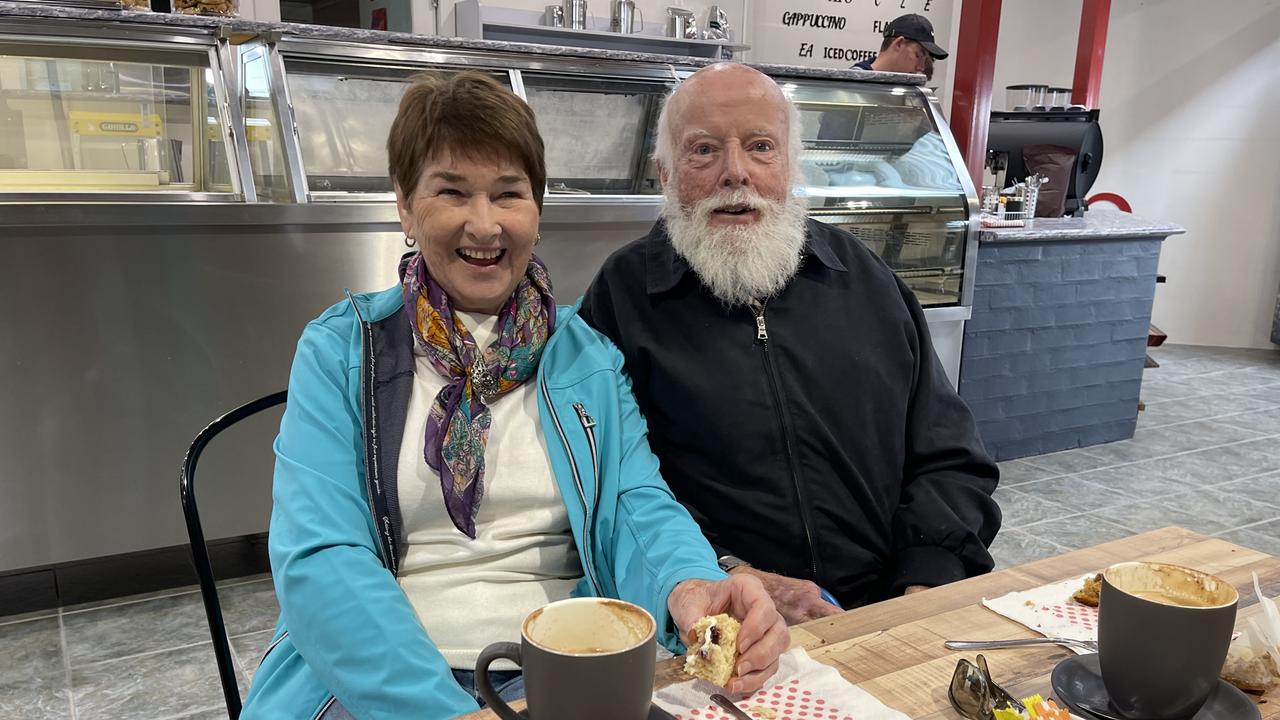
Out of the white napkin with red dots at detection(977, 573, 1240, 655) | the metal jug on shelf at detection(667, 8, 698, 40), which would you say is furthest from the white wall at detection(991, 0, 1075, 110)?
the white napkin with red dots at detection(977, 573, 1240, 655)

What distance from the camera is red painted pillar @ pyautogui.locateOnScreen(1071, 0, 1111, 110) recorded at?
695 centimetres

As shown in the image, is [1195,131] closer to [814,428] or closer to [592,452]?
[814,428]

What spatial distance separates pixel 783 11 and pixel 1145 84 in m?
3.27

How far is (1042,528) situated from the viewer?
3822mm

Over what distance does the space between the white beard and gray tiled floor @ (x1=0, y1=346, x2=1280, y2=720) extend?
5.70 ft

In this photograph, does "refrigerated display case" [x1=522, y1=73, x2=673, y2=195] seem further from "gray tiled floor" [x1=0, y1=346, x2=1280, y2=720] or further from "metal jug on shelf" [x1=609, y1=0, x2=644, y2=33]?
"metal jug on shelf" [x1=609, y1=0, x2=644, y2=33]

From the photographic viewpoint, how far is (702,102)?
179 centimetres

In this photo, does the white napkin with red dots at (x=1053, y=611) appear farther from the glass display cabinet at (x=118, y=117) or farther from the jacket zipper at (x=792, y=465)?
the glass display cabinet at (x=118, y=117)

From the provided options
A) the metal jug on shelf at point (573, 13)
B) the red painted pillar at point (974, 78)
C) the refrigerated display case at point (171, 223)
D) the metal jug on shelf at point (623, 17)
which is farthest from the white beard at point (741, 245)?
the metal jug on shelf at point (623, 17)

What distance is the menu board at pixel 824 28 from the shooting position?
7.84m

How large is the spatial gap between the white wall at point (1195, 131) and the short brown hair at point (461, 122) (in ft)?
26.3

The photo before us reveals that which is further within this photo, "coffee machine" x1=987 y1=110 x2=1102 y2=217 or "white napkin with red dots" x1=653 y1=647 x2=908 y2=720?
"coffee machine" x1=987 y1=110 x2=1102 y2=217

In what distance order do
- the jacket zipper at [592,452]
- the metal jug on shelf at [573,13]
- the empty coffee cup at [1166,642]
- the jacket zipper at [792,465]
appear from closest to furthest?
1. the empty coffee cup at [1166,642]
2. the jacket zipper at [592,452]
3. the jacket zipper at [792,465]
4. the metal jug on shelf at [573,13]

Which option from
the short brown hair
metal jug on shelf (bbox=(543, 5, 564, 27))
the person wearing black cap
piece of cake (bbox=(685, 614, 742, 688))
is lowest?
piece of cake (bbox=(685, 614, 742, 688))
